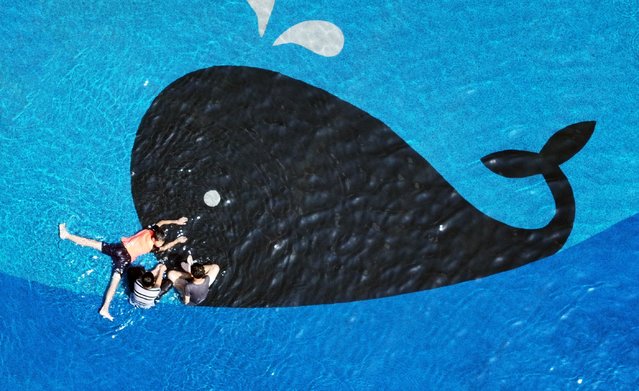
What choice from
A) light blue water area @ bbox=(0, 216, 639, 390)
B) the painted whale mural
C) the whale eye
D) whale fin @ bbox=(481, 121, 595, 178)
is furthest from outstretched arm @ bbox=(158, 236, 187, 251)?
whale fin @ bbox=(481, 121, 595, 178)

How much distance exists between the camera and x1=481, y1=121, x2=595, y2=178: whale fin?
5613mm

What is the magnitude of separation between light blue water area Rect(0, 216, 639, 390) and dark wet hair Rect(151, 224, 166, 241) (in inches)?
24.9

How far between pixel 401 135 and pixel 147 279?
2.54 meters

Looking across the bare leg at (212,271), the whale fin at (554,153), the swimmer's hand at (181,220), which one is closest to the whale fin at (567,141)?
the whale fin at (554,153)

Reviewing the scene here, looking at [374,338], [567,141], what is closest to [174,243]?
[374,338]

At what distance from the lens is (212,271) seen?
5.52 metres

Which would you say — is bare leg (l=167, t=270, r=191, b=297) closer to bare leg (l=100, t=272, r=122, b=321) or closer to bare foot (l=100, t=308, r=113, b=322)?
bare leg (l=100, t=272, r=122, b=321)

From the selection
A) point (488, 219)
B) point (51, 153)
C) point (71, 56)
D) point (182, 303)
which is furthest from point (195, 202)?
point (488, 219)

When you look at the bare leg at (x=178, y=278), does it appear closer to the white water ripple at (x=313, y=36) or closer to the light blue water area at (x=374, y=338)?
the light blue water area at (x=374, y=338)

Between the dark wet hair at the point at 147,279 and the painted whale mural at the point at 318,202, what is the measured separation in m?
0.42

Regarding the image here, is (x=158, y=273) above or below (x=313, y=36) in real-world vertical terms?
below

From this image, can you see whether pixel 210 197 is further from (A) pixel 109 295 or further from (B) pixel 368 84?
(B) pixel 368 84

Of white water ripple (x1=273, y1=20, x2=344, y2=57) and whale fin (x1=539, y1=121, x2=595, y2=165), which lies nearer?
whale fin (x1=539, y1=121, x2=595, y2=165)

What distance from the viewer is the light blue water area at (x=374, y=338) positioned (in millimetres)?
5508
